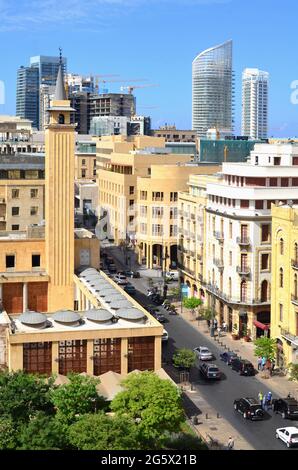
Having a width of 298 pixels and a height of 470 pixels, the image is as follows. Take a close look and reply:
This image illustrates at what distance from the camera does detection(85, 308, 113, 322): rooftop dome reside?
2112 inches

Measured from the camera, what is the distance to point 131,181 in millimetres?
121938

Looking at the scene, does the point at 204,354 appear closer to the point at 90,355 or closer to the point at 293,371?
the point at 293,371

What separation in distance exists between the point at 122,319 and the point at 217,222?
27915mm

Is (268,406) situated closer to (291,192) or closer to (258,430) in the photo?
(258,430)

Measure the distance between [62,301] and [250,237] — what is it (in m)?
18.2

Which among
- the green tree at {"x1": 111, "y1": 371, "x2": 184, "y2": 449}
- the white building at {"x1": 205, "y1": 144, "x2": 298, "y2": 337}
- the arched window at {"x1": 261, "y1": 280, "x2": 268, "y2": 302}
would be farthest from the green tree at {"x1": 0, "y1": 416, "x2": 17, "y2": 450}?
the arched window at {"x1": 261, "y1": 280, "x2": 268, "y2": 302}

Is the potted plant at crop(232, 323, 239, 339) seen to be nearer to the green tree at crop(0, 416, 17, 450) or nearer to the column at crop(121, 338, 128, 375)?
the column at crop(121, 338, 128, 375)

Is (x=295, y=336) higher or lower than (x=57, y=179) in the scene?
lower

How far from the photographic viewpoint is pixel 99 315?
5397cm

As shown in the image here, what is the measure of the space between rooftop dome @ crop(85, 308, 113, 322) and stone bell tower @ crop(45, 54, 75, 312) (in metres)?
16.1

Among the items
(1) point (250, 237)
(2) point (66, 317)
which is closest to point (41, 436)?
(2) point (66, 317)

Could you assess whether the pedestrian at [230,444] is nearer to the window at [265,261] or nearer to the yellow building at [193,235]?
the window at [265,261]

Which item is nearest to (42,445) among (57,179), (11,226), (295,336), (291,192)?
(295,336)

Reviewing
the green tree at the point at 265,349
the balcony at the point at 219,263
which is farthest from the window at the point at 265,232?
the green tree at the point at 265,349
